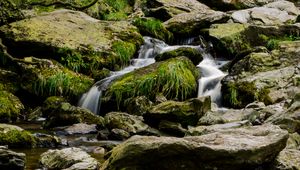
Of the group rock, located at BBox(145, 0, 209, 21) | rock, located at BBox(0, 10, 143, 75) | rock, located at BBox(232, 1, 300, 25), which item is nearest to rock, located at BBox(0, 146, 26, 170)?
rock, located at BBox(0, 10, 143, 75)

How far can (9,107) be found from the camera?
11406 mm

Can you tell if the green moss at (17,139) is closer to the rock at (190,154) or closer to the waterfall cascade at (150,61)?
the rock at (190,154)

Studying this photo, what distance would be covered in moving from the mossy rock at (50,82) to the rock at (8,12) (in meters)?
1.41

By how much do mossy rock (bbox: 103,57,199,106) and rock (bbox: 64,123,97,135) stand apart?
6.67 feet

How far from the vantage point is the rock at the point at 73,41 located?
14055 mm

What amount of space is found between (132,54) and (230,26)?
376 cm

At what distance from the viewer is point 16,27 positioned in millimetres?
14531

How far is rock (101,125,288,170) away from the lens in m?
5.01

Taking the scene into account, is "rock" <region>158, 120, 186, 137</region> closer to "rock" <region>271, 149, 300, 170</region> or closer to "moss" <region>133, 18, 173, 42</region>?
"rock" <region>271, 149, 300, 170</region>

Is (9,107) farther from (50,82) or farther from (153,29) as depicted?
(153,29)

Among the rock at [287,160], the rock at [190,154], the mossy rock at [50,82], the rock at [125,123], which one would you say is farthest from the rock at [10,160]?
the mossy rock at [50,82]

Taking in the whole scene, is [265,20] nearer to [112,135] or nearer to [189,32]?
[189,32]

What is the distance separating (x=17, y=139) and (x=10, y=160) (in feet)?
6.50

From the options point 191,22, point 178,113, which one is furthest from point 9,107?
point 191,22
